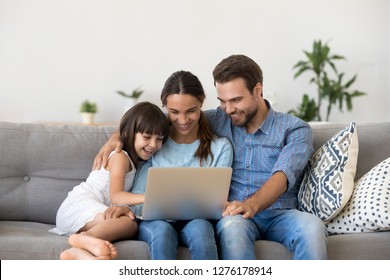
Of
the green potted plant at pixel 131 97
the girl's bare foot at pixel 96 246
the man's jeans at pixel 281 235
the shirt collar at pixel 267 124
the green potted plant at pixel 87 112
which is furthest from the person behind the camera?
the green potted plant at pixel 131 97

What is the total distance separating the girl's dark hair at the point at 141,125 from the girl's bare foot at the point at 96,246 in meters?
0.52

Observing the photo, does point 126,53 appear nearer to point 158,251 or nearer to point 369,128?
point 369,128

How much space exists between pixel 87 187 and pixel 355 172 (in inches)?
42.1

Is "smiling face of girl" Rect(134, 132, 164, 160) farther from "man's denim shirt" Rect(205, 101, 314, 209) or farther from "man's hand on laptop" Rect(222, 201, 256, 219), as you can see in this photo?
"man's hand on laptop" Rect(222, 201, 256, 219)

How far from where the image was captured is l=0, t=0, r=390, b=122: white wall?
530 cm

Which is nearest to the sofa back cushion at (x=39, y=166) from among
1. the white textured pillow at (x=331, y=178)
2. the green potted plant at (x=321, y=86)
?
the white textured pillow at (x=331, y=178)

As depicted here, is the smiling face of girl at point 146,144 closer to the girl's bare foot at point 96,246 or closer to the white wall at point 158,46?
the girl's bare foot at point 96,246

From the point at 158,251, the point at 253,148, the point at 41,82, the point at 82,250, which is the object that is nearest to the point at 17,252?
the point at 82,250

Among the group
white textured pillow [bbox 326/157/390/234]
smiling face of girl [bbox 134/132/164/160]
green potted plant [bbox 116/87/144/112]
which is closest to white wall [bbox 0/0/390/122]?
green potted plant [bbox 116/87/144/112]

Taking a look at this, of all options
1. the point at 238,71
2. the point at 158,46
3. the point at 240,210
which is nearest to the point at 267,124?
the point at 238,71

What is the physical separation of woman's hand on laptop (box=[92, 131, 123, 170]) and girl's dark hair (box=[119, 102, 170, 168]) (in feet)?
0.12

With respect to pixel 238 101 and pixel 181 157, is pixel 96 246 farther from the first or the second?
pixel 238 101

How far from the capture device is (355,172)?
230 centimetres

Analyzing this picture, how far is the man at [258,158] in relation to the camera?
6.56 ft
